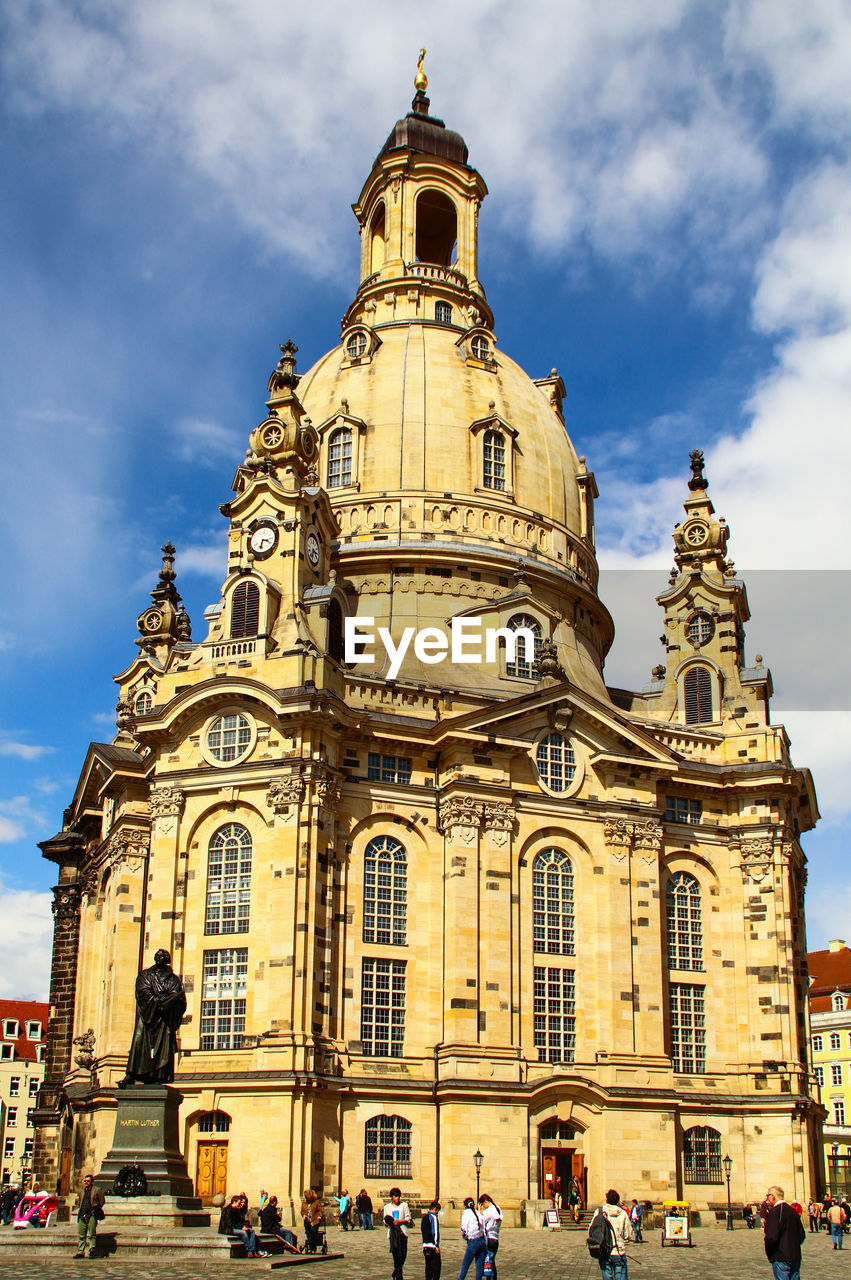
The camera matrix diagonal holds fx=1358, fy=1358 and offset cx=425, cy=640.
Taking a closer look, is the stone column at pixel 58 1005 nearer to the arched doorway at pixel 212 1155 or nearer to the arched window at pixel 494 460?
the arched doorway at pixel 212 1155

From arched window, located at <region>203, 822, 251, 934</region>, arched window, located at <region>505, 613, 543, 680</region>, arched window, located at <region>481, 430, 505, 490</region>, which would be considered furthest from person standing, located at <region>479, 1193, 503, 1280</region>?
arched window, located at <region>481, 430, 505, 490</region>

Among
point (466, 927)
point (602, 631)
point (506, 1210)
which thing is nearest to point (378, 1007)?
point (466, 927)

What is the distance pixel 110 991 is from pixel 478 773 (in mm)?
16416

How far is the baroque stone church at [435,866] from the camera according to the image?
157 ft

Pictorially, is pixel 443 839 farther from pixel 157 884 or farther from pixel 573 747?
pixel 157 884

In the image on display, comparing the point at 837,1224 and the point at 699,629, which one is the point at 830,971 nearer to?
the point at 699,629

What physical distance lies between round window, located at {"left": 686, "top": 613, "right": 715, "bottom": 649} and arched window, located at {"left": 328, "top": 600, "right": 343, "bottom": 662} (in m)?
17.4

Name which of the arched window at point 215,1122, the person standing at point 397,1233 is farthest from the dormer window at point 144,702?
the person standing at point 397,1233

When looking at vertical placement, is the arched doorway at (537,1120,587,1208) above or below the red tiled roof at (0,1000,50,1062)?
below

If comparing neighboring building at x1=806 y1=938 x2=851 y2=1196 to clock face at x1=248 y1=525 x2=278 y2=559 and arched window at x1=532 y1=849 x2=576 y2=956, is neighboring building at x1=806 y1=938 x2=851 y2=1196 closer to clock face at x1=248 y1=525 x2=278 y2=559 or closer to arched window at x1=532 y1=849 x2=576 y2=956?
arched window at x1=532 y1=849 x2=576 y2=956

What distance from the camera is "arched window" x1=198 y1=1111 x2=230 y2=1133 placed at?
151 ft

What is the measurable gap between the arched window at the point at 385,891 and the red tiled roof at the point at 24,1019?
6110cm

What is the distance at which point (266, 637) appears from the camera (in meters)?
52.5

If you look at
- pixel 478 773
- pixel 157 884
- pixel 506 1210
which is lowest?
pixel 506 1210
